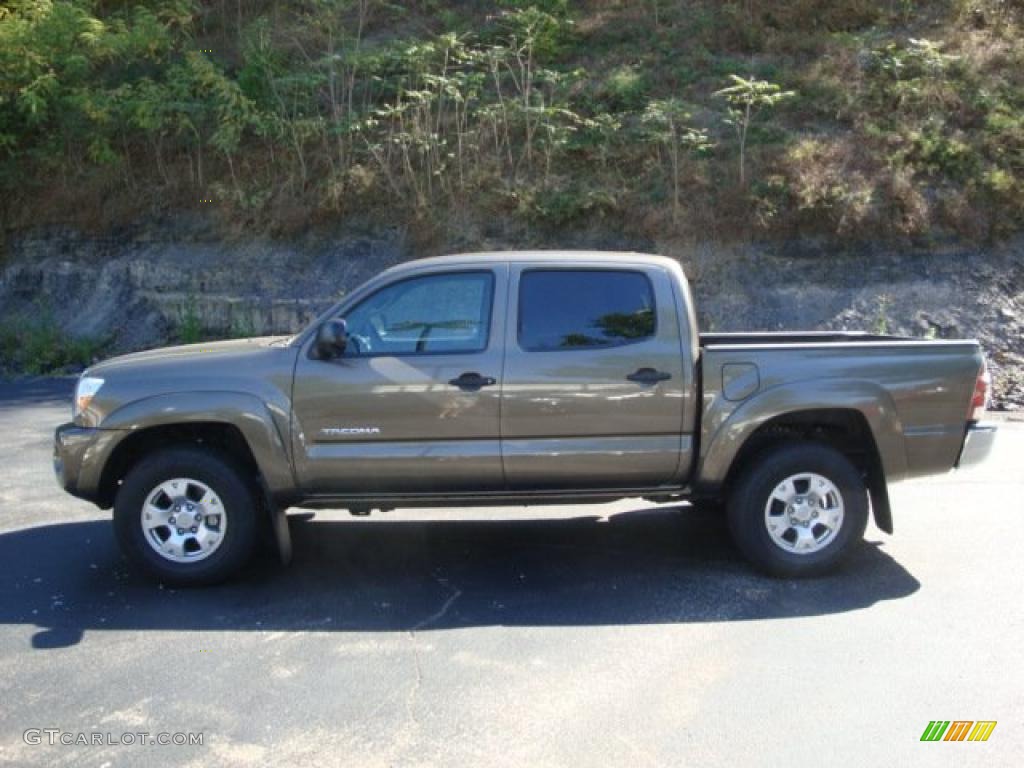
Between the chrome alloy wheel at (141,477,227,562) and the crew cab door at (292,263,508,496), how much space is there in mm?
567

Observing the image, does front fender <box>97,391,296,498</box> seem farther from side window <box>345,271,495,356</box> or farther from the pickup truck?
side window <box>345,271,495,356</box>

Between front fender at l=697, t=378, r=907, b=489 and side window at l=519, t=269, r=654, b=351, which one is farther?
side window at l=519, t=269, r=654, b=351

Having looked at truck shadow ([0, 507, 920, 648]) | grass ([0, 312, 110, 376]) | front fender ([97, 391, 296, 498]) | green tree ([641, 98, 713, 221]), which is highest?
green tree ([641, 98, 713, 221])

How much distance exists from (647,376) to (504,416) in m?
0.84

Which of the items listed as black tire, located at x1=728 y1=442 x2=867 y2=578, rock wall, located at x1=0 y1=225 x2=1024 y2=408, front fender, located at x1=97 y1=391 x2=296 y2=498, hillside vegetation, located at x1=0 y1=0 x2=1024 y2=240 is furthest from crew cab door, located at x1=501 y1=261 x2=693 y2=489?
hillside vegetation, located at x1=0 y1=0 x2=1024 y2=240

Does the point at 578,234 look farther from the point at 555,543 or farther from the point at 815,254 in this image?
the point at 555,543

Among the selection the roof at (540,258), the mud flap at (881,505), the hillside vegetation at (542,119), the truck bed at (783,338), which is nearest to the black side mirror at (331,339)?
the roof at (540,258)

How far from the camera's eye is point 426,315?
6.11 metres

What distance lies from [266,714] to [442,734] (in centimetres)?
78

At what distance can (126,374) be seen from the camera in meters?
6.05

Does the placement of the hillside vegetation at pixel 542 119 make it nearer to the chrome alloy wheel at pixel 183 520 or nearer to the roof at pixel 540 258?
the roof at pixel 540 258

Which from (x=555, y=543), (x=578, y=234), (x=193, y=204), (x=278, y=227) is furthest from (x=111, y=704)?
(x=193, y=204)

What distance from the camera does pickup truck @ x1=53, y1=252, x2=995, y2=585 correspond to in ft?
19.5

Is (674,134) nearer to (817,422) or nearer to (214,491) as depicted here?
(817,422)
